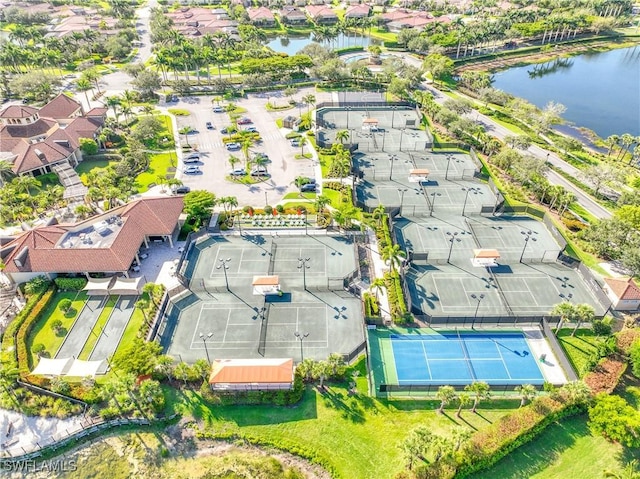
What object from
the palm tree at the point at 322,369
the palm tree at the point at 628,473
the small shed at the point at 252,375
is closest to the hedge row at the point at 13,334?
the small shed at the point at 252,375

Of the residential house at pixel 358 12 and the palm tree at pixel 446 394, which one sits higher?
the residential house at pixel 358 12

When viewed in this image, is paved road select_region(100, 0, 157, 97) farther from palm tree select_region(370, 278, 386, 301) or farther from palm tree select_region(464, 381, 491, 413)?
palm tree select_region(464, 381, 491, 413)

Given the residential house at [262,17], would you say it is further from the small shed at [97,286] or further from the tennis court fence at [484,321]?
the tennis court fence at [484,321]

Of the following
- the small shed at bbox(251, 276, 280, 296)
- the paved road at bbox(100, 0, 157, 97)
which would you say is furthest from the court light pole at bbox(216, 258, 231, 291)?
the paved road at bbox(100, 0, 157, 97)

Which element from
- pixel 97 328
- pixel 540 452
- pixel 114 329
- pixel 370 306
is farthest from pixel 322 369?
pixel 97 328

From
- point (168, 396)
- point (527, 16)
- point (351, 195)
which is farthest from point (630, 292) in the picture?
point (527, 16)

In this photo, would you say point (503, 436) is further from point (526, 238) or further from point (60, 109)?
point (60, 109)

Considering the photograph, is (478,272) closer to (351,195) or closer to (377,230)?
(377,230)
